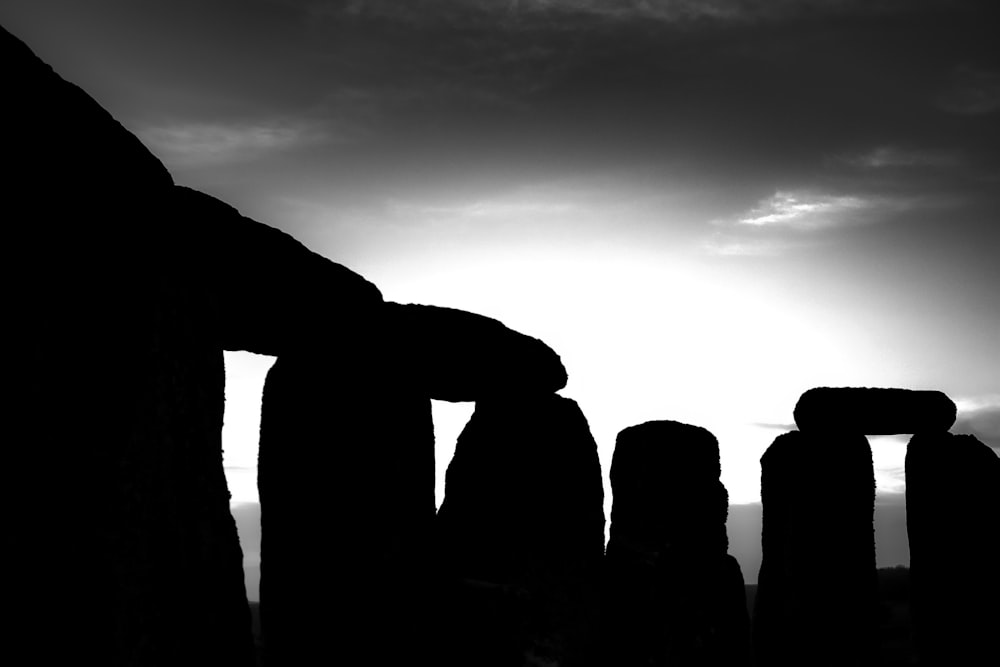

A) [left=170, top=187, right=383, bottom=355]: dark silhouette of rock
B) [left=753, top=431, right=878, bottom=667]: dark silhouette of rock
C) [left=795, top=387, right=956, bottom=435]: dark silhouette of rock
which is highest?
[left=170, top=187, right=383, bottom=355]: dark silhouette of rock

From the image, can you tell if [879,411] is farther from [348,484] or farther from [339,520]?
[339,520]

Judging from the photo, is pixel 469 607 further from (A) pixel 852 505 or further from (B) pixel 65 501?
(A) pixel 852 505

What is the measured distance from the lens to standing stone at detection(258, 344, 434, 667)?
7168 mm

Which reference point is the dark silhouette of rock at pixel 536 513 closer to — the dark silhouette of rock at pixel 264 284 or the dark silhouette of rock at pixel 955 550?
the dark silhouette of rock at pixel 264 284

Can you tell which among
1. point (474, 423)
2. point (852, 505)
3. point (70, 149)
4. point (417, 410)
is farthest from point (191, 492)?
point (852, 505)

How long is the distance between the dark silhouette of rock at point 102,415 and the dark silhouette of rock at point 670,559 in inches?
231

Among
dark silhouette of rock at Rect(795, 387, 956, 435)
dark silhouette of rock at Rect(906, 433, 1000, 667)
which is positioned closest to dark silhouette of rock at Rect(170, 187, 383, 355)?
dark silhouette of rock at Rect(795, 387, 956, 435)

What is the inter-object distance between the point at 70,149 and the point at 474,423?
234 inches

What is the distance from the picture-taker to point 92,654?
172 inches

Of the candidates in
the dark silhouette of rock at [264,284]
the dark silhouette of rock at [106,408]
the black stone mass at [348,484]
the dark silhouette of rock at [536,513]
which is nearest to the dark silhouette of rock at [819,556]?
the black stone mass at [348,484]

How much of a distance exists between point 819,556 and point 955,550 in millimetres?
1381

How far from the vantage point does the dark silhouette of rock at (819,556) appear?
12.2m

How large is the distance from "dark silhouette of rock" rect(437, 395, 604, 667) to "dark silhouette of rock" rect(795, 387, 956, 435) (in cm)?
365

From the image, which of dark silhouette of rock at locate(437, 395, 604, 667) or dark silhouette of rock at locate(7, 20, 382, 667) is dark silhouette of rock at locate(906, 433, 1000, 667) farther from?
dark silhouette of rock at locate(7, 20, 382, 667)
